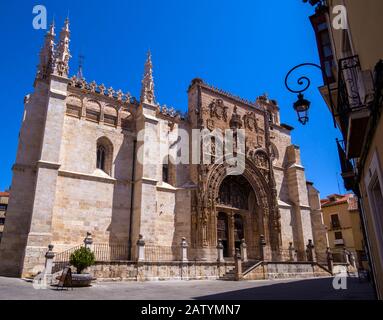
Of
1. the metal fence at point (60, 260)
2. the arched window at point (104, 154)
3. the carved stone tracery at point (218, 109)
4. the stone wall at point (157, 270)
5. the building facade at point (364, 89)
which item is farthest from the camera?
the carved stone tracery at point (218, 109)

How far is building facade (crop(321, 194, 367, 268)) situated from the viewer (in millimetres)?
32781

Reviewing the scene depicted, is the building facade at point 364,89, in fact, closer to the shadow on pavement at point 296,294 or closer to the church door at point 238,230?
the shadow on pavement at point 296,294

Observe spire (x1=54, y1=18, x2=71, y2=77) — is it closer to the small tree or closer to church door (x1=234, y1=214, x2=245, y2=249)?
the small tree

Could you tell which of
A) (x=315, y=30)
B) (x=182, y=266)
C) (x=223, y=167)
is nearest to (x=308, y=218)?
(x=223, y=167)

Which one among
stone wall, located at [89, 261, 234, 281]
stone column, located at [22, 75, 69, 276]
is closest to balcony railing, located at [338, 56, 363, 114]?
stone wall, located at [89, 261, 234, 281]

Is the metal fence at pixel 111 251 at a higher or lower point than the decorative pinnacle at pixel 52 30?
lower

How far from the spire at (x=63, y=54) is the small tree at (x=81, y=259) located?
10.8 metres

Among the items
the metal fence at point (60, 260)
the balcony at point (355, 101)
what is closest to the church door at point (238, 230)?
the metal fence at point (60, 260)

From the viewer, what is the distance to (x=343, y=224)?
3500 cm

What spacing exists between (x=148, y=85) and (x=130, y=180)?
671cm

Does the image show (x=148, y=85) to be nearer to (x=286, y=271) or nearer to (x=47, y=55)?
(x=47, y=55)

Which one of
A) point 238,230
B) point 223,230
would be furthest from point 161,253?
point 238,230

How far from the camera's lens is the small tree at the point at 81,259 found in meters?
11.8

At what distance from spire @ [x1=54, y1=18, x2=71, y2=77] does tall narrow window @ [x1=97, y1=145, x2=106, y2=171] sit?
4697 mm
